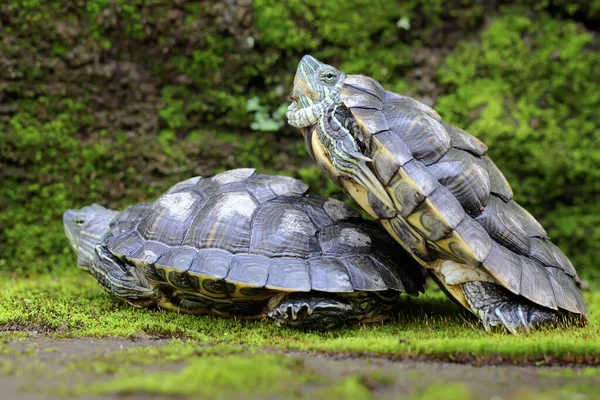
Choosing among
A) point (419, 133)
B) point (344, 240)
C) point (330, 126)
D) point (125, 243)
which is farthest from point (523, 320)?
point (125, 243)

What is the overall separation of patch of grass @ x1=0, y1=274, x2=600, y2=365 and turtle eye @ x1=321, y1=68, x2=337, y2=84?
1628mm

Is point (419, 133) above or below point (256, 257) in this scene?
above

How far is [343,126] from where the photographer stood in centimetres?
356

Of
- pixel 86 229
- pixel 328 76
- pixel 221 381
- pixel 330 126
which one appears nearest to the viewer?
pixel 221 381

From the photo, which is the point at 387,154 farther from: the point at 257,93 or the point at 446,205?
the point at 257,93

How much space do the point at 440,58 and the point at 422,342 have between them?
11.9 feet

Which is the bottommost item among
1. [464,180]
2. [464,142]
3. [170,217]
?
[170,217]

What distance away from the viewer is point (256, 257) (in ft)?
11.4

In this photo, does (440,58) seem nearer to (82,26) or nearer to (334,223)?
(334,223)

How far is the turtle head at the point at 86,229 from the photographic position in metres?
4.45

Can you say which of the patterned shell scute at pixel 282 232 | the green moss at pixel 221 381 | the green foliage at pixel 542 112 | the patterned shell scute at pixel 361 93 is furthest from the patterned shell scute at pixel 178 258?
the green foliage at pixel 542 112

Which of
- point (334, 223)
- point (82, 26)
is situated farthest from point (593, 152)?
point (82, 26)

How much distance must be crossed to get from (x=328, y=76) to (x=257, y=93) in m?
2.02

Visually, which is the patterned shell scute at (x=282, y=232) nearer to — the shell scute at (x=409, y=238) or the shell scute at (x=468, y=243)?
the shell scute at (x=409, y=238)
